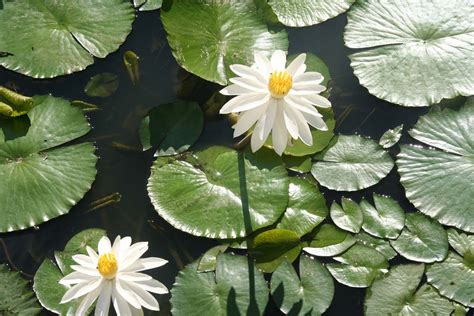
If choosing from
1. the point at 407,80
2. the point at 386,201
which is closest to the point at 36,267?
the point at 386,201

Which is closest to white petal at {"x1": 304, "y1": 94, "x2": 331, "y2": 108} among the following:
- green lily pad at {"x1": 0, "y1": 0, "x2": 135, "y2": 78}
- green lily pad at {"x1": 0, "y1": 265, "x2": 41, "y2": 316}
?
green lily pad at {"x1": 0, "y1": 0, "x2": 135, "y2": 78}

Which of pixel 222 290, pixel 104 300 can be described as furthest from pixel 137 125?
pixel 104 300

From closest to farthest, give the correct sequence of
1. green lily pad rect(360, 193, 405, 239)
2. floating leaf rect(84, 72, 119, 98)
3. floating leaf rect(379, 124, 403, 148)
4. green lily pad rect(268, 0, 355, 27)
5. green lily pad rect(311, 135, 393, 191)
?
green lily pad rect(360, 193, 405, 239)
green lily pad rect(311, 135, 393, 191)
floating leaf rect(379, 124, 403, 148)
floating leaf rect(84, 72, 119, 98)
green lily pad rect(268, 0, 355, 27)

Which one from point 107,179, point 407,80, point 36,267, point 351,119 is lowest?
point 36,267

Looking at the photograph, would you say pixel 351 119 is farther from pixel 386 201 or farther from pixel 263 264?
pixel 263 264

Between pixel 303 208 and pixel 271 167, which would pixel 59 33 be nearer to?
pixel 271 167

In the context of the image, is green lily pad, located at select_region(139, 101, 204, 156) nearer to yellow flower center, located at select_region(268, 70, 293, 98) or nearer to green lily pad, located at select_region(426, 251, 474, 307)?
yellow flower center, located at select_region(268, 70, 293, 98)

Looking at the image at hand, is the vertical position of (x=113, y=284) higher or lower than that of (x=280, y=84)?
lower
